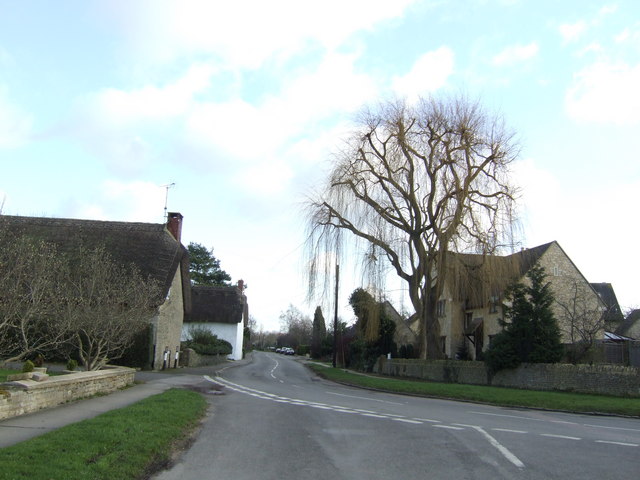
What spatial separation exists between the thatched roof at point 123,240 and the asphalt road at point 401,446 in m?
18.8

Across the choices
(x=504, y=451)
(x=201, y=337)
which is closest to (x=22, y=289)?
(x=504, y=451)

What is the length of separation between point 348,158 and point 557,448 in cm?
2114

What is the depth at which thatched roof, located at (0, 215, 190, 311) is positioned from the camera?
32562mm

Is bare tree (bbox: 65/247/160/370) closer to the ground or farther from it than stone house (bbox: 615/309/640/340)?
closer to the ground

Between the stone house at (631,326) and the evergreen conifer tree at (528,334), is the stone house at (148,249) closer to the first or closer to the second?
the evergreen conifer tree at (528,334)

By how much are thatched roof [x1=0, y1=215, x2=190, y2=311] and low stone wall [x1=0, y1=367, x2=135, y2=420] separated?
15.6 m

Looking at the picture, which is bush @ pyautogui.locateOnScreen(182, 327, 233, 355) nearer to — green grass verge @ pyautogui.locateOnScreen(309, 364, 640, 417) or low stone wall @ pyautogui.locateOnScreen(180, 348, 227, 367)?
low stone wall @ pyautogui.locateOnScreen(180, 348, 227, 367)

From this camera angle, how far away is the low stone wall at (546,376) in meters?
22.4

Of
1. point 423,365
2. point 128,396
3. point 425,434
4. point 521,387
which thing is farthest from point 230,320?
point 425,434

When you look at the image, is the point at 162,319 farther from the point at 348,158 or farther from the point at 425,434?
the point at 425,434

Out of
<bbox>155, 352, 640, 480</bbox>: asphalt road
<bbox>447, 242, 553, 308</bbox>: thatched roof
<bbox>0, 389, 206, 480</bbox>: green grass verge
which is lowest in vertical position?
<bbox>155, 352, 640, 480</bbox>: asphalt road

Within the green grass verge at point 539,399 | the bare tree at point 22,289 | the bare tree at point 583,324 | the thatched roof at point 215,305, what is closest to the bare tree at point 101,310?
the bare tree at point 22,289

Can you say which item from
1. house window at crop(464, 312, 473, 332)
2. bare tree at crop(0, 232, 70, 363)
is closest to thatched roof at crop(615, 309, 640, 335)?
house window at crop(464, 312, 473, 332)

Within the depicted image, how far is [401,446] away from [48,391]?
745 centimetres
